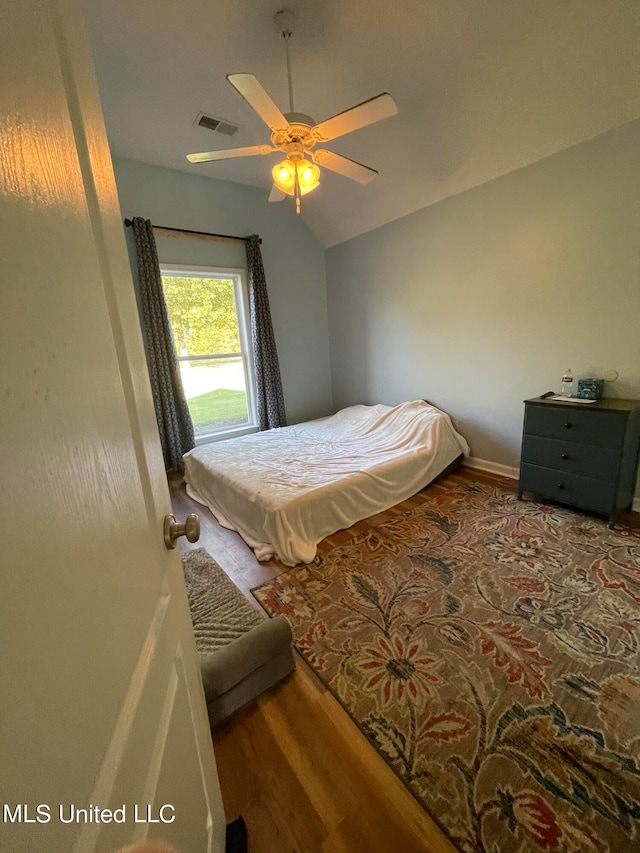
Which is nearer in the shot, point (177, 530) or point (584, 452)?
point (177, 530)

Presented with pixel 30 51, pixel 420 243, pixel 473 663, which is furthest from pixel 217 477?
pixel 420 243

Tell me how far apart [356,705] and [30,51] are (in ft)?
6.02

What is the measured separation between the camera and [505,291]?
2957 millimetres

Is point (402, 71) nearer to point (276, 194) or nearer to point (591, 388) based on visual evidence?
point (276, 194)

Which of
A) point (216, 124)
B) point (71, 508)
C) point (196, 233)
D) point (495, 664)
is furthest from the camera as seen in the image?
point (196, 233)

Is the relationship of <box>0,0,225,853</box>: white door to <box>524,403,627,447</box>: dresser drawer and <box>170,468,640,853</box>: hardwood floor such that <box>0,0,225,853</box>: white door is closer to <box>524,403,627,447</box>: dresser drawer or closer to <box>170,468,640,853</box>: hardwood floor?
<box>170,468,640,853</box>: hardwood floor

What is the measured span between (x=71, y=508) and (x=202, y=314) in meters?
3.97

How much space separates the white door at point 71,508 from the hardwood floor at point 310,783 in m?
0.55

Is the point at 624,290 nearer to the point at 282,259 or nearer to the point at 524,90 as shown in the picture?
the point at 524,90

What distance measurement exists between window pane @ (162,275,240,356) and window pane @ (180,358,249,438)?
0.58 ft

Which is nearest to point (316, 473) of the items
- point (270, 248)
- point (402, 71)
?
point (402, 71)

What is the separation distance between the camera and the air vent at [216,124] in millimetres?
2621

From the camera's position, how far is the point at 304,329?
4578 mm

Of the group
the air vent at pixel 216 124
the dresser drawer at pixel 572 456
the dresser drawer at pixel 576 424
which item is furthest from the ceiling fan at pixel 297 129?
the dresser drawer at pixel 572 456
